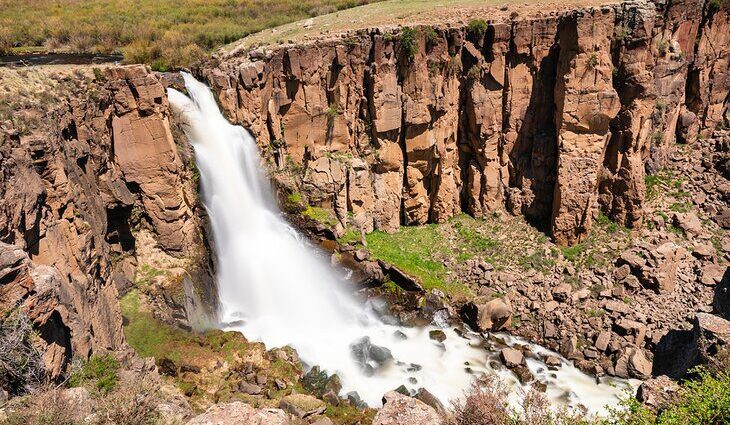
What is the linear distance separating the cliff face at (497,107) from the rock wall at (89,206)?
465cm

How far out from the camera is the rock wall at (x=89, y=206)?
34.2 feet

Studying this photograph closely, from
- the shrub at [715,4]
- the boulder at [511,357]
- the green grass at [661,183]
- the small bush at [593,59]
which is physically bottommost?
the boulder at [511,357]

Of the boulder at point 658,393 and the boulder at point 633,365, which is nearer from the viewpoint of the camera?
the boulder at point 658,393

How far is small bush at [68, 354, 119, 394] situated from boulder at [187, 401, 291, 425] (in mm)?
3660

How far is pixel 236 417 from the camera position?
28.6 ft

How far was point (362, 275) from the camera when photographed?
2192 centimetres

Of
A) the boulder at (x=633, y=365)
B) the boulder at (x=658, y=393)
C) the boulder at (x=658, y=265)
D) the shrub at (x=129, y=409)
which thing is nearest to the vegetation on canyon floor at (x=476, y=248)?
the boulder at (x=658, y=265)

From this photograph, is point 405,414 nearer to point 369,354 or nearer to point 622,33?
point 369,354

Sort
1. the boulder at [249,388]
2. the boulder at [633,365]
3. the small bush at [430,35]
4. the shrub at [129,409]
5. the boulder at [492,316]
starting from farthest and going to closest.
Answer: the small bush at [430,35] → the boulder at [492,316] → the boulder at [633,365] → the boulder at [249,388] → the shrub at [129,409]

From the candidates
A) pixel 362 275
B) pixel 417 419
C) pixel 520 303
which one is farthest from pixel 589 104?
pixel 417 419

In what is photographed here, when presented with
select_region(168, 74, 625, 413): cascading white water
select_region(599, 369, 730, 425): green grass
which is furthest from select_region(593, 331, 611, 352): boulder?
select_region(599, 369, 730, 425): green grass

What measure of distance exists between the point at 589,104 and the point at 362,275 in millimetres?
13430

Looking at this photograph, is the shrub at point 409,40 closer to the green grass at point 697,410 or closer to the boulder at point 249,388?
the boulder at point 249,388

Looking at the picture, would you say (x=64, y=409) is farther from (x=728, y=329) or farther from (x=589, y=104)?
(x=589, y=104)
